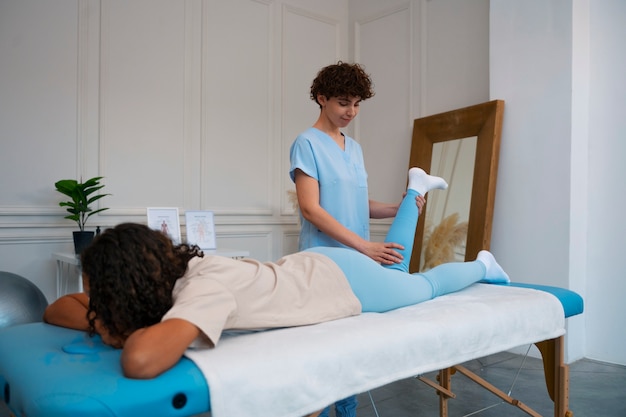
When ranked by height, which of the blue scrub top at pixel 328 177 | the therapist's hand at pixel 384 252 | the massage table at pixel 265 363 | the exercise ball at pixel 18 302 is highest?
the blue scrub top at pixel 328 177

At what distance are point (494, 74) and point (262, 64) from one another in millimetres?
1627

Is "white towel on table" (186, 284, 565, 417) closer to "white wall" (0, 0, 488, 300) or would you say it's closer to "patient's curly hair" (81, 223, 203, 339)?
"patient's curly hair" (81, 223, 203, 339)

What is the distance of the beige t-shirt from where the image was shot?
3.07 feet

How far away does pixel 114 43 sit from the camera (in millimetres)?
3107

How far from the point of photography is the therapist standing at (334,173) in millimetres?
1617

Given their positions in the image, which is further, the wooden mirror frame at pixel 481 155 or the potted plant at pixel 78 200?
the wooden mirror frame at pixel 481 155

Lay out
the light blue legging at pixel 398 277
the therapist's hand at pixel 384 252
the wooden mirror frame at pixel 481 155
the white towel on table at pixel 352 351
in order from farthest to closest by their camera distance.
Result: the wooden mirror frame at pixel 481 155
the therapist's hand at pixel 384 252
the light blue legging at pixel 398 277
the white towel on table at pixel 352 351

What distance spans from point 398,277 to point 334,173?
459 mm

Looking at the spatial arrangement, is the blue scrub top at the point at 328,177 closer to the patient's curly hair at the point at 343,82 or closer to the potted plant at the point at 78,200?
the patient's curly hair at the point at 343,82

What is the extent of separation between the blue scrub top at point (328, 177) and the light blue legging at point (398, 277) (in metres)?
0.17

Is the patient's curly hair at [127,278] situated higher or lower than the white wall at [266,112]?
lower

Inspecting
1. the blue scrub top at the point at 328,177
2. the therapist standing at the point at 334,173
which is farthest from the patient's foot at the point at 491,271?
the blue scrub top at the point at 328,177

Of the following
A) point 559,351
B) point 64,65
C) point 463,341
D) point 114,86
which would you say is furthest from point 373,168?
point 463,341

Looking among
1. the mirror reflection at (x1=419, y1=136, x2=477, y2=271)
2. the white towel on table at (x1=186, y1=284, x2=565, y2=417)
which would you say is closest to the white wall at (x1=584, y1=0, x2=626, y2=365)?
the mirror reflection at (x1=419, y1=136, x2=477, y2=271)
